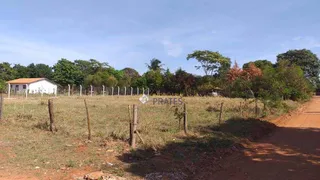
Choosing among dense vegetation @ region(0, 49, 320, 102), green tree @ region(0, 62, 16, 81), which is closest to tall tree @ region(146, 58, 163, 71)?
dense vegetation @ region(0, 49, 320, 102)

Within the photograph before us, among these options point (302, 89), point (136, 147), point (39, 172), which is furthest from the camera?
point (302, 89)

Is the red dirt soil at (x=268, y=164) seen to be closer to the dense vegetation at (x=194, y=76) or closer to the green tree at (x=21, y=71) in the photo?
the dense vegetation at (x=194, y=76)

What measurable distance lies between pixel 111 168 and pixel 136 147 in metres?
1.91

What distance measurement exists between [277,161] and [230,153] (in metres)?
1.57

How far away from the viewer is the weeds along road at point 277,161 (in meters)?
6.87

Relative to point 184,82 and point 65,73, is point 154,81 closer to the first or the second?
point 184,82

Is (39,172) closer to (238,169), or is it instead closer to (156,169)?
(156,169)

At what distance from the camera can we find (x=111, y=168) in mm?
6898

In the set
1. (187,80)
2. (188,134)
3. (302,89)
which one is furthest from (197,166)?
(187,80)

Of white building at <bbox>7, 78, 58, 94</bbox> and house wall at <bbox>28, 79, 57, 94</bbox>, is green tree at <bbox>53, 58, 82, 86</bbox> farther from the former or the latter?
white building at <bbox>7, 78, 58, 94</bbox>

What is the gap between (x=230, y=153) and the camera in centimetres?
928

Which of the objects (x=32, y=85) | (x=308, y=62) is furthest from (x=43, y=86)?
(x=308, y=62)

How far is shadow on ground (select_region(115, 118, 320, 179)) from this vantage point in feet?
23.8

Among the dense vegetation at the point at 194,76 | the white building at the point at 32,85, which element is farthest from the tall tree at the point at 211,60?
the white building at the point at 32,85
